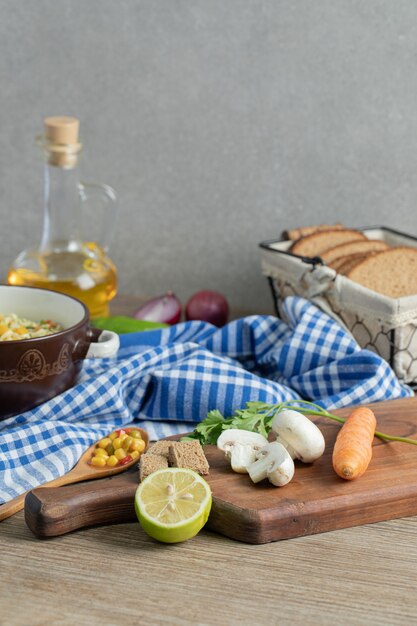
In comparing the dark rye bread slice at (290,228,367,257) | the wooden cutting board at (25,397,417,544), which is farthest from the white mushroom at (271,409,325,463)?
the dark rye bread slice at (290,228,367,257)

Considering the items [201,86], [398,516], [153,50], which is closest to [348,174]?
[201,86]

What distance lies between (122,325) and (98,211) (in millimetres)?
498

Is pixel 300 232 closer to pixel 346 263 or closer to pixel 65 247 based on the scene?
pixel 346 263

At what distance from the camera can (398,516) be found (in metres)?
1.04

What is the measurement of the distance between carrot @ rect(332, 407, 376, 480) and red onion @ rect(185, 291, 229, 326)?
579 mm

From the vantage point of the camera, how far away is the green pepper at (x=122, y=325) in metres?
1.53

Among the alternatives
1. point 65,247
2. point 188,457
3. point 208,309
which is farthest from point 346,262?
point 188,457

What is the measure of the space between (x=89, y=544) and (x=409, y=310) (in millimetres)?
666

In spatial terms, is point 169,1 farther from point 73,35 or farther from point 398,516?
point 398,516

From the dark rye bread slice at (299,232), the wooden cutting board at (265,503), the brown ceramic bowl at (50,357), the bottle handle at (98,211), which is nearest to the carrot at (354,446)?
the wooden cutting board at (265,503)

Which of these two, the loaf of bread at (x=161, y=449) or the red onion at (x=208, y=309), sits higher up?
the loaf of bread at (x=161, y=449)

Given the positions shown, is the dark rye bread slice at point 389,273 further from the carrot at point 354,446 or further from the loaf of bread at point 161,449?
the loaf of bread at point 161,449

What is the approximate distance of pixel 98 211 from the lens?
6.40 feet

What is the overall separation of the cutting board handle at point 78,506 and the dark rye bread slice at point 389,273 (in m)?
0.67
